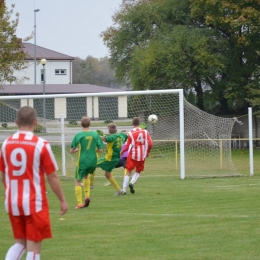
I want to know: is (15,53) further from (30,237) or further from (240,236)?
(30,237)

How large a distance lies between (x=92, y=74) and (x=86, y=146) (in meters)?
107

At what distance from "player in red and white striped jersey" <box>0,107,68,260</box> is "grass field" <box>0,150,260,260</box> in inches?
79.9

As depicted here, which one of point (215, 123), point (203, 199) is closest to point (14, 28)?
point (215, 123)

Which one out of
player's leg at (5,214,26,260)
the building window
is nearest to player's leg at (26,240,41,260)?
player's leg at (5,214,26,260)

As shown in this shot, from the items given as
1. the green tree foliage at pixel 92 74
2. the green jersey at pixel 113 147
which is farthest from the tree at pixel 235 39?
the green tree foliage at pixel 92 74

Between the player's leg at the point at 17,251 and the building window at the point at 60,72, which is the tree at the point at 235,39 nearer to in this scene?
the player's leg at the point at 17,251

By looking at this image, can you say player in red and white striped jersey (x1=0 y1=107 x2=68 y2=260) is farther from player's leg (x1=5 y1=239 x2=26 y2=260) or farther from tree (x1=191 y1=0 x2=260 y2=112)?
tree (x1=191 y1=0 x2=260 y2=112)

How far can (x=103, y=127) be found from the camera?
2533 cm

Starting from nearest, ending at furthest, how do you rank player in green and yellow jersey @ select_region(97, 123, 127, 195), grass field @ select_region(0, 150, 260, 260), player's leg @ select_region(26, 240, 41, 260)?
player's leg @ select_region(26, 240, 41, 260), grass field @ select_region(0, 150, 260, 260), player in green and yellow jersey @ select_region(97, 123, 127, 195)

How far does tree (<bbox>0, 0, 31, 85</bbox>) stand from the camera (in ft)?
104

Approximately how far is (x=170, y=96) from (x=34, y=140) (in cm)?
2038

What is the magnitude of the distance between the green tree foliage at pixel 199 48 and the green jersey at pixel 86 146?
2663 centimetres

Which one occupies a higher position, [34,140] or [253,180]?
[34,140]

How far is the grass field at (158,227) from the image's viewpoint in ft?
28.7
